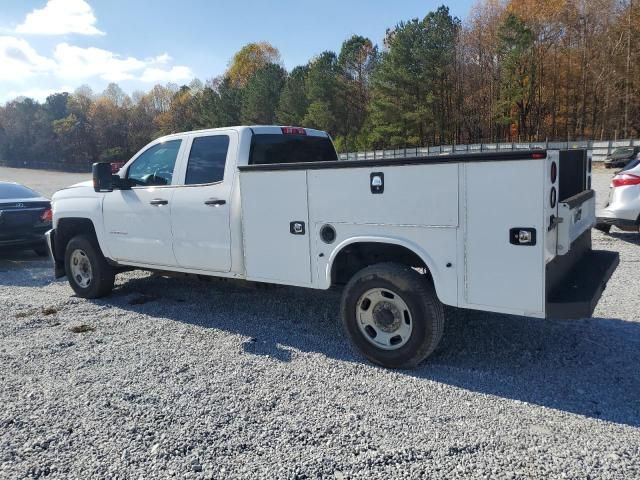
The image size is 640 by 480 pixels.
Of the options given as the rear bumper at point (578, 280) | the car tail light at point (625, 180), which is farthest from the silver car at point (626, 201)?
the rear bumper at point (578, 280)

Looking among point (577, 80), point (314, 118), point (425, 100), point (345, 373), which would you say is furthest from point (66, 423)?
point (577, 80)

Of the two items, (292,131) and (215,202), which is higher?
(292,131)

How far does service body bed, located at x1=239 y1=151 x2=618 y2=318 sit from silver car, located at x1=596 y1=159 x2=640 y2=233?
14.7 ft

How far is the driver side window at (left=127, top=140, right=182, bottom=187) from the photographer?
585cm

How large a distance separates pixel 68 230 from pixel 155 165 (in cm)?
197

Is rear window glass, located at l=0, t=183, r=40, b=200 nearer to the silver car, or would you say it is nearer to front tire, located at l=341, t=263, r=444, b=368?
front tire, located at l=341, t=263, r=444, b=368

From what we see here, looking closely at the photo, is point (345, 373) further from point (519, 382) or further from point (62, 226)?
point (62, 226)

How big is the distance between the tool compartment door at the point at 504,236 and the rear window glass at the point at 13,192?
9.94 m

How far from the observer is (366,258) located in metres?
4.79

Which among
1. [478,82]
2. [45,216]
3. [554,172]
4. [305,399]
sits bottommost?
[305,399]

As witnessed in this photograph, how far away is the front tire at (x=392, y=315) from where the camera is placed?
160 inches

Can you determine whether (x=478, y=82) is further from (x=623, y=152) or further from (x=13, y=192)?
(x=13, y=192)

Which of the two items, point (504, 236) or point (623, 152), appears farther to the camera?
point (623, 152)

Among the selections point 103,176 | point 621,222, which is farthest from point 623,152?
point 103,176
